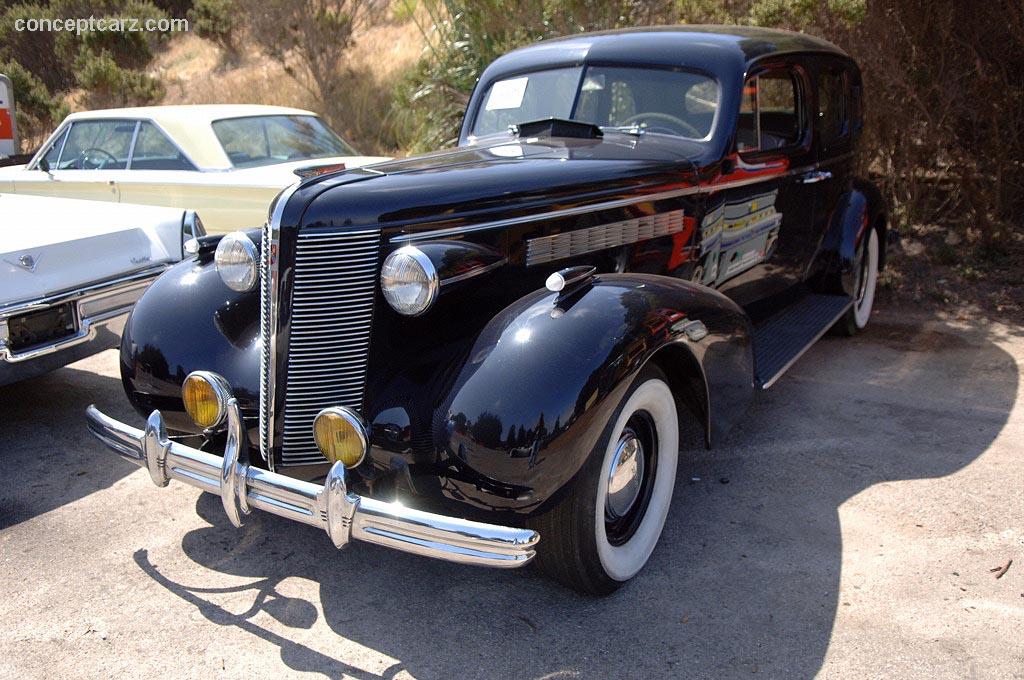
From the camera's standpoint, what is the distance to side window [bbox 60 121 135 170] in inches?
267

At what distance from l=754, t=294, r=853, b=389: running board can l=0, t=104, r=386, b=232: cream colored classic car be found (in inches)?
124

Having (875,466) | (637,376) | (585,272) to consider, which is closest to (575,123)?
(585,272)

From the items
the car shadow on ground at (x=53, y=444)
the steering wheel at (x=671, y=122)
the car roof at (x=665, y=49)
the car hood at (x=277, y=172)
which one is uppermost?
the car roof at (x=665, y=49)

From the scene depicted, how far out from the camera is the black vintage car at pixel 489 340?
244 centimetres

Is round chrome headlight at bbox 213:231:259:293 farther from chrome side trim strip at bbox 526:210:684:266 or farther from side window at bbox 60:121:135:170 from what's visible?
side window at bbox 60:121:135:170

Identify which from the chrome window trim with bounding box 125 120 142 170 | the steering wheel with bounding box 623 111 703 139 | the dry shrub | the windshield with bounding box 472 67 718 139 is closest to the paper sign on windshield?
the windshield with bounding box 472 67 718 139

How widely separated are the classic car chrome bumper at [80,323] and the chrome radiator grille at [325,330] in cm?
189

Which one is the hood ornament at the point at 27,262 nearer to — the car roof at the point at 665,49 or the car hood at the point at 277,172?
the car hood at the point at 277,172

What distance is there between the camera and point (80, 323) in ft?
13.4

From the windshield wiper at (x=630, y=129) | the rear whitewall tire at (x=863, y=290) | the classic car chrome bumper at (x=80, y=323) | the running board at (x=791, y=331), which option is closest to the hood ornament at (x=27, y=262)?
the classic car chrome bumper at (x=80, y=323)

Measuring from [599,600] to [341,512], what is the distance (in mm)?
962

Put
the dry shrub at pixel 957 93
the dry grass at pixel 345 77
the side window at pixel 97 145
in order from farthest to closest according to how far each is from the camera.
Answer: the dry grass at pixel 345 77 < the side window at pixel 97 145 < the dry shrub at pixel 957 93

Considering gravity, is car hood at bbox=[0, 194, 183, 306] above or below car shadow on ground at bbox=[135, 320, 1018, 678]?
above

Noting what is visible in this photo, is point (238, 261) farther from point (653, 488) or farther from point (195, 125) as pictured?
point (195, 125)
